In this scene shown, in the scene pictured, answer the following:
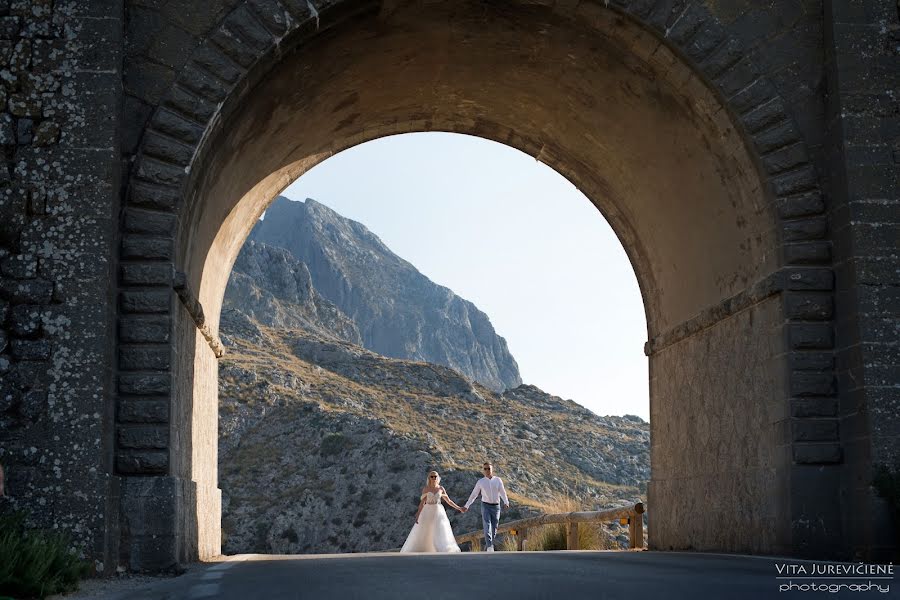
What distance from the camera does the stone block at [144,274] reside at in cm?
936

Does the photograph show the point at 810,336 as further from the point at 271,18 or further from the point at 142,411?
the point at 142,411

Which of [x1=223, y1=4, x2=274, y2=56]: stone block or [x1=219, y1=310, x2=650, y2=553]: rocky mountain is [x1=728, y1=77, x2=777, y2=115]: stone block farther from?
[x1=219, y1=310, x2=650, y2=553]: rocky mountain

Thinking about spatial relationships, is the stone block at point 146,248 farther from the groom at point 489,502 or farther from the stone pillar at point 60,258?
the groom at point 489,502

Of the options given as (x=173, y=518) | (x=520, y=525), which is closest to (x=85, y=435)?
(x=173, y=518)

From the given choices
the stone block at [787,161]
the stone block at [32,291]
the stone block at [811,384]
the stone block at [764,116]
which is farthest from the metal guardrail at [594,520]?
the stone block at [32,291]

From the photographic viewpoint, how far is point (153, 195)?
31.1 ft

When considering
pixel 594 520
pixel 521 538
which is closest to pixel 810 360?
pixel 594 520

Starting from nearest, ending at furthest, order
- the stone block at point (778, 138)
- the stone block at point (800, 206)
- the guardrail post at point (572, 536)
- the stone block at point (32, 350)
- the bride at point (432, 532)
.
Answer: the stone block at point (32, 350) < the stone block at point (800, 206) < the stone block at point (778, 138) < the guardrail post at point (572, 536) < the bride at point (432, 532)

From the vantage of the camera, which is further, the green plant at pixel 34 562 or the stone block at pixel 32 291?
the stone block at pixel 32 291

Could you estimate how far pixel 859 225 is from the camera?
32.4 ft

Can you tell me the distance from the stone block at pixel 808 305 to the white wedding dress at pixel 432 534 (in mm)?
8489

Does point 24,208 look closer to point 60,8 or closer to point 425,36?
point 60,8

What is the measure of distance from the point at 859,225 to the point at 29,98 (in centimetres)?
720

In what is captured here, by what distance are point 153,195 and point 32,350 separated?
1.64 meters
